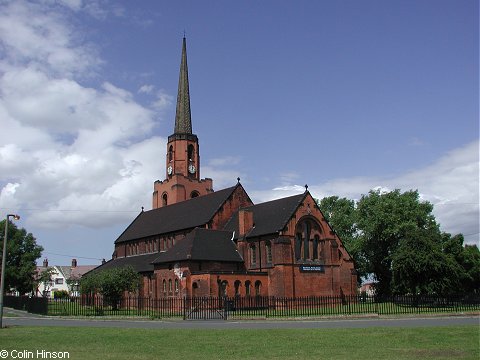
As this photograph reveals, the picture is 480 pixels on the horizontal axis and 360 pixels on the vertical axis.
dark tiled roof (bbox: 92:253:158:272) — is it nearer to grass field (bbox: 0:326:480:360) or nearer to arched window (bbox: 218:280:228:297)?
arched window (bbox: 218:280:228:297)

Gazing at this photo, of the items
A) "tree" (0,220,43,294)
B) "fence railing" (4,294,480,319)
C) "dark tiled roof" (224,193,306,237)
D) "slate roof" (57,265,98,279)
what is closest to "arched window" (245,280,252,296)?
"fence railing" (4,294,480,319)

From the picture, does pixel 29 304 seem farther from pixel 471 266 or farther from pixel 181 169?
pixel 471 266

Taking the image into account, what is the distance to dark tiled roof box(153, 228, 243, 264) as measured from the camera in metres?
50.9

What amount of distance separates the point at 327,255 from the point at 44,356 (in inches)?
1655

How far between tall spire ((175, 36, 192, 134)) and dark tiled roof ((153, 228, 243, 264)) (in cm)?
2694

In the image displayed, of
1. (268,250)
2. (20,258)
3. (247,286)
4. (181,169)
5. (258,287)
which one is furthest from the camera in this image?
(20,258)

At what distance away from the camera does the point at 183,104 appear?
81188 mm

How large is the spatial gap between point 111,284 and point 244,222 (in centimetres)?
1564

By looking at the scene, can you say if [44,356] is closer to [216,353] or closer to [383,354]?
[216,353]

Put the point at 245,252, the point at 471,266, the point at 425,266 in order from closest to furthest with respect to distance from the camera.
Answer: the point at 425,266 → the point at 245,252 → the point at 471,266

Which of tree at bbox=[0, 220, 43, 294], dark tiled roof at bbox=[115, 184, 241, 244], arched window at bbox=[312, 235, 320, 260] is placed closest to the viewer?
arched window at bbox=[312, 235, 320, 260]

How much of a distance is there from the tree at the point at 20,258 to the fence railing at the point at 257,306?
21509 mm

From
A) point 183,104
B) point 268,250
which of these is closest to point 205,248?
point 268,250

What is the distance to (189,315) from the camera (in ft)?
126
